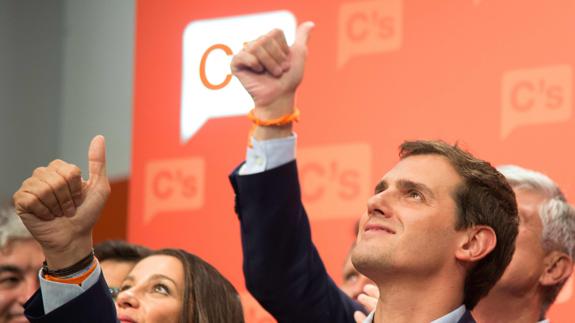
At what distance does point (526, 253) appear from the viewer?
118 inches

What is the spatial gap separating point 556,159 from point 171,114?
1.56 meters

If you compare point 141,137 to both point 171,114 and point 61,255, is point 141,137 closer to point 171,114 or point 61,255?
point 171,114

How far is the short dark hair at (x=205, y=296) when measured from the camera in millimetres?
3033

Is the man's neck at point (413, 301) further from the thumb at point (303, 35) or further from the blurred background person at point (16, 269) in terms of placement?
the blurred background person at point (16, 269)

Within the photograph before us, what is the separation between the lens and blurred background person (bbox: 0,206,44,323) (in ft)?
10.5

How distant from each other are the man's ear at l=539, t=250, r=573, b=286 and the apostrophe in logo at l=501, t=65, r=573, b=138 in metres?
0.67

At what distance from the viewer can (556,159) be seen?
3.62 meters

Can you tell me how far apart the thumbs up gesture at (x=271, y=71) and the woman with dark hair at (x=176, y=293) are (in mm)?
888

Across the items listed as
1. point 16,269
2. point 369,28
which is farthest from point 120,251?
point 369,28

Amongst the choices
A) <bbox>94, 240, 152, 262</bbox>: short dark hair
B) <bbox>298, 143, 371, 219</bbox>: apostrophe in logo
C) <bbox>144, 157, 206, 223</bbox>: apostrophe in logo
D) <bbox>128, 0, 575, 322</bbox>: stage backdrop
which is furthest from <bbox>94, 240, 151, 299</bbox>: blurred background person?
<bbox>144, 157, 206, 223</bbox>: apostrophe in logo

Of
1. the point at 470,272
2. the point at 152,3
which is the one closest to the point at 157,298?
the point at 470,272

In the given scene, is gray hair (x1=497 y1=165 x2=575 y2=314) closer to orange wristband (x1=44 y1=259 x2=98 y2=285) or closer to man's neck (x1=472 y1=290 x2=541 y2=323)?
man's neck (x1=472 y1=290 x2=541 y2=323)

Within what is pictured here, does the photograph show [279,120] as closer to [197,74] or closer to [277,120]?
[277,120]

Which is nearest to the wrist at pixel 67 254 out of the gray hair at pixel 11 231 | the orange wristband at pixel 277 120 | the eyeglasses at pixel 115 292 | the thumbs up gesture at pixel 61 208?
the thumbs up gesture at pixel 61 208
